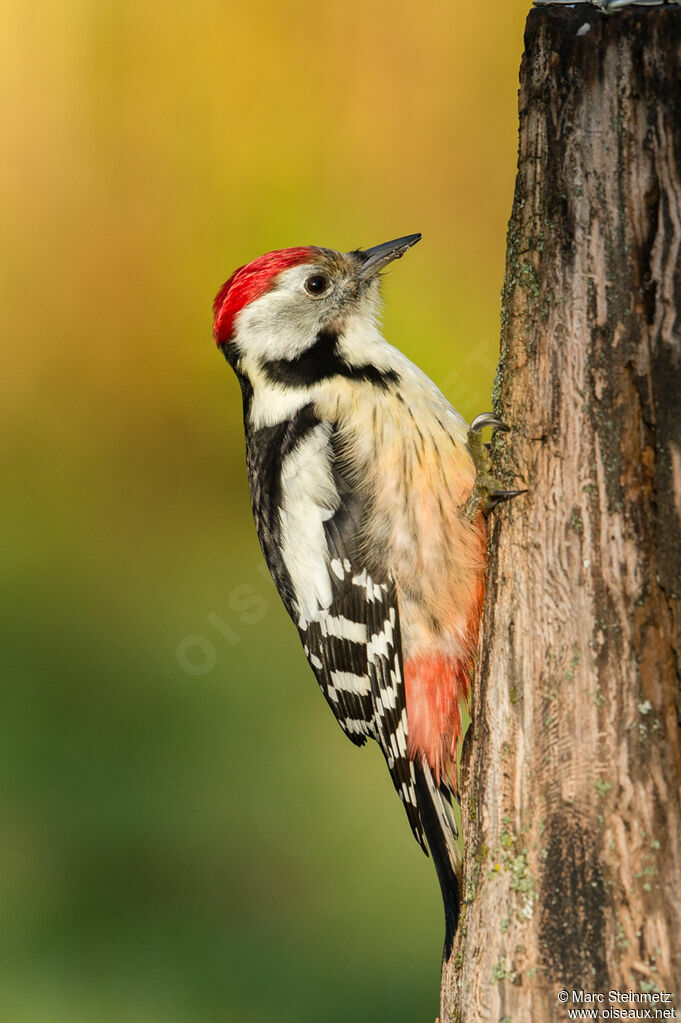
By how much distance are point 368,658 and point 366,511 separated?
308 mm

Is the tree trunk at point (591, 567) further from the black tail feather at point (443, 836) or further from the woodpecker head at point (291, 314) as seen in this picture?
the woodpecker head at point (291, 314)

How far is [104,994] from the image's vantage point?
11.3 feet

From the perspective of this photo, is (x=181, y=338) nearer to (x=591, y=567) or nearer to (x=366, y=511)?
(x=366, y=511)

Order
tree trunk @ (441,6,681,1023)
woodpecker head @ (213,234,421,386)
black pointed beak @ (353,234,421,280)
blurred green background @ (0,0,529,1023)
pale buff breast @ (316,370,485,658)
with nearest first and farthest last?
tree trunk @ (441,6,681,1023) < pale buff breast @ (316,370,485,658) < woodpecker head @ (213,234,421,386) < black pointed beak @ (353,234,421,280) < blurred green background @ (0,0,529,1023)

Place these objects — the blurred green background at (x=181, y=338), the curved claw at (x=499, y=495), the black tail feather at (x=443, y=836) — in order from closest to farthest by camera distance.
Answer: the curved claw at (x=499, y=495)
the black tail feather at (x=443, y=836)
the blurred green background at (x=181, y=338)

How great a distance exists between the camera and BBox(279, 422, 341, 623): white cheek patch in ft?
6.94

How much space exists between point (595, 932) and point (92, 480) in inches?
148

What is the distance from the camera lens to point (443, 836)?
2.02m

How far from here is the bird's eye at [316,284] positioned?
2.33m

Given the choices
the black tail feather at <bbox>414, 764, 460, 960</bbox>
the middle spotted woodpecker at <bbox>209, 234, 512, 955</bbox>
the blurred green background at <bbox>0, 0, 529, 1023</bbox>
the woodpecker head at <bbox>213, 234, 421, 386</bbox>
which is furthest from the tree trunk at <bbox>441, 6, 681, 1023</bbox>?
the blurred green background at <bbox>0, 0, 529, 1023</bbox>

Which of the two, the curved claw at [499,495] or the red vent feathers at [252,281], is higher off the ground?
the red vent feathers at [252,281]

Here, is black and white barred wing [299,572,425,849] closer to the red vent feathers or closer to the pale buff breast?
the pale buff breast

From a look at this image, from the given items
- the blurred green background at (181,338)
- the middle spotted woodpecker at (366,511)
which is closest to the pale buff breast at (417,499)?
the middle spotted woodpecker at (366,511)

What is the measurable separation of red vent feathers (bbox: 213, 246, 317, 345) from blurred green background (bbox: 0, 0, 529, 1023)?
1.95m
